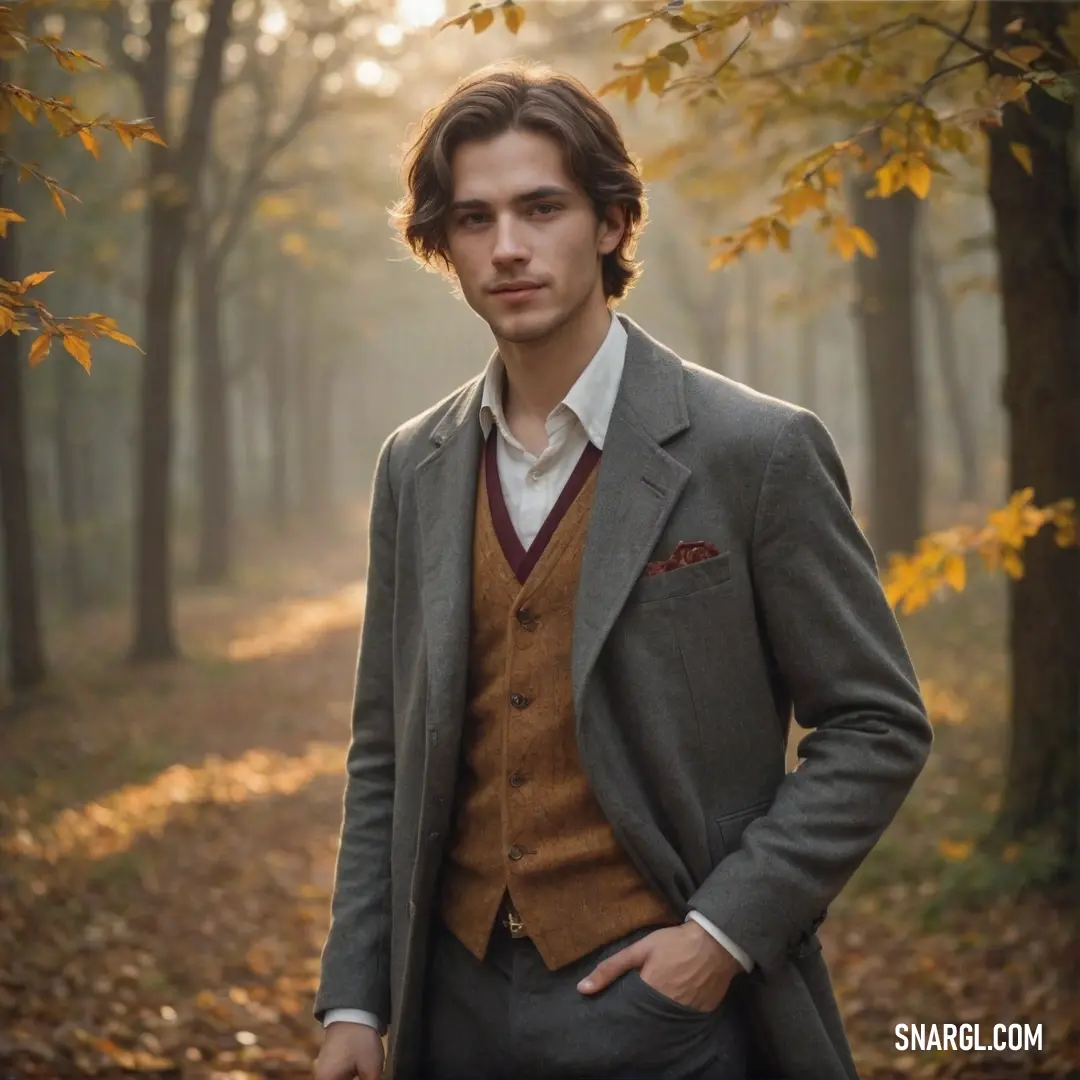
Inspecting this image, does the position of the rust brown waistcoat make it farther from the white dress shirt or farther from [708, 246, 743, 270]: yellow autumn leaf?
[708, 246, 743, 270]: yellow autumn leaf

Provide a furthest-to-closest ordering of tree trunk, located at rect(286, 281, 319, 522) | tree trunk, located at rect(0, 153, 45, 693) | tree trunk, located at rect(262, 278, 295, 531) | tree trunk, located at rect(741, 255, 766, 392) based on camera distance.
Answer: tree trunk, located at rect(286, 281, 319, 522)
tree trunk, located at rect(262, 278, 295, 531)
tree trunk, located at rect(741, 255, 766, 392)
tree trunk, located at rect(0, 153, 45, 693)

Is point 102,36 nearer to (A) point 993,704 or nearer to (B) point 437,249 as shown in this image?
(A) point 993,704

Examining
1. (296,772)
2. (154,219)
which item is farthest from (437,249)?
(154,219)

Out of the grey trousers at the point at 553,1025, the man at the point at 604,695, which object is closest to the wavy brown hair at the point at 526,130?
the man at the point at 604,695

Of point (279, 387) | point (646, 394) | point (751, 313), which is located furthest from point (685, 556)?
point (279, 387)

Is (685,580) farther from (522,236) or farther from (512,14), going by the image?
(512,14)

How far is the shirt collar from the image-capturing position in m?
2.59

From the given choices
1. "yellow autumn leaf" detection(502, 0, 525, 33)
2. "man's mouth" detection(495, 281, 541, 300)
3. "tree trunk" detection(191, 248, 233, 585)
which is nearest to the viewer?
"man's mouth" detection(495, 281, 541, 300)

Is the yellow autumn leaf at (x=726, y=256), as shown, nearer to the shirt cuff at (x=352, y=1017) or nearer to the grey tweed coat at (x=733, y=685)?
the grey tweed coat at (x=733, y=685)

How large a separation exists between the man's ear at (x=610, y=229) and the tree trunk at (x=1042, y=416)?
9.11ft

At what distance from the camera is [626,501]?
2449mm

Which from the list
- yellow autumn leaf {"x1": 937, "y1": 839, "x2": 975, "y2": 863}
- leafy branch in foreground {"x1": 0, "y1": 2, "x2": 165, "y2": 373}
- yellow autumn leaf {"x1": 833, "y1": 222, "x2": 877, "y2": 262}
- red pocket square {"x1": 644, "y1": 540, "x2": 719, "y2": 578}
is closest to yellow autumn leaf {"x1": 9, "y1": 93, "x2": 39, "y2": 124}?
leafy branch in foreground {"x1": 0, "y1": 2, "x2": 165, "y2": 373}

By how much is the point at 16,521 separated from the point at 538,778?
10.00 m

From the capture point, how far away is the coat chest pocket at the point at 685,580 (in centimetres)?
240
